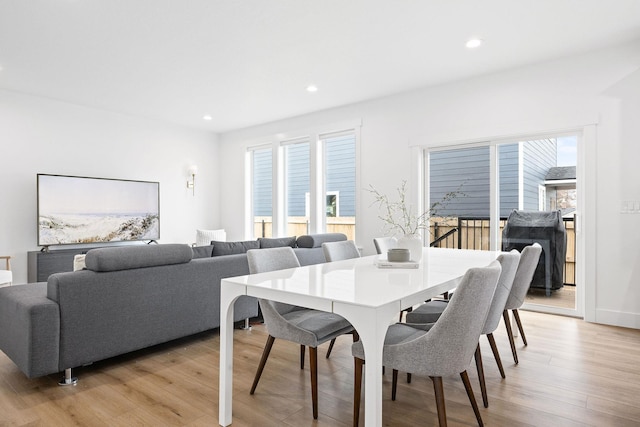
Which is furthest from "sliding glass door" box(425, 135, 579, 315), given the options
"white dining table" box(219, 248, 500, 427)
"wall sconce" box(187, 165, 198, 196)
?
"wall sconce" box(187, 165, 198, 196)

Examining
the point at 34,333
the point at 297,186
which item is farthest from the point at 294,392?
the point at 297,186

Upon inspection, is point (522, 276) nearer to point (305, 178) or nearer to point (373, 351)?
point (373, 351)

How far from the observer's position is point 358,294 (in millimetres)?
1550

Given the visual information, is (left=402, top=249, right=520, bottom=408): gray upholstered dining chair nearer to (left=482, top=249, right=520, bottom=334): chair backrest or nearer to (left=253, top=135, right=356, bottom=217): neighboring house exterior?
(left=482, top=249, right=520, bottom=334): chair backrest

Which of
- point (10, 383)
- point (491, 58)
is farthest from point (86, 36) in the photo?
point (491, 58)

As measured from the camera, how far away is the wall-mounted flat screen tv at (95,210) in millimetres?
5152

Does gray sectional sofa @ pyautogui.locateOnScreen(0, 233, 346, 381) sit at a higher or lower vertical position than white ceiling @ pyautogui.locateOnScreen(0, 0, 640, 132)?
lower

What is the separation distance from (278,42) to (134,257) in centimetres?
225

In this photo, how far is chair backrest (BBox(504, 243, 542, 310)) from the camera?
2580 mm

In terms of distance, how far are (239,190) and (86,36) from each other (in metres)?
3.94

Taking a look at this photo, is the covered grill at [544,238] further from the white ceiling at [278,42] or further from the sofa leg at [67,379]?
the sofa leg at [67,379]

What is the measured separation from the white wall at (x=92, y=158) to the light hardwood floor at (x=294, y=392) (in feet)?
10.0

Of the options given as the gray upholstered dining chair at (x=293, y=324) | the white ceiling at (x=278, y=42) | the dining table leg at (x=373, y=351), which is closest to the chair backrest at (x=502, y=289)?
the gray upholstered dining chair at (x=293, y=324)

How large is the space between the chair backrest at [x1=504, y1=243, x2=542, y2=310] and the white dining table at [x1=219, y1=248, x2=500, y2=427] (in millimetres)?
437
